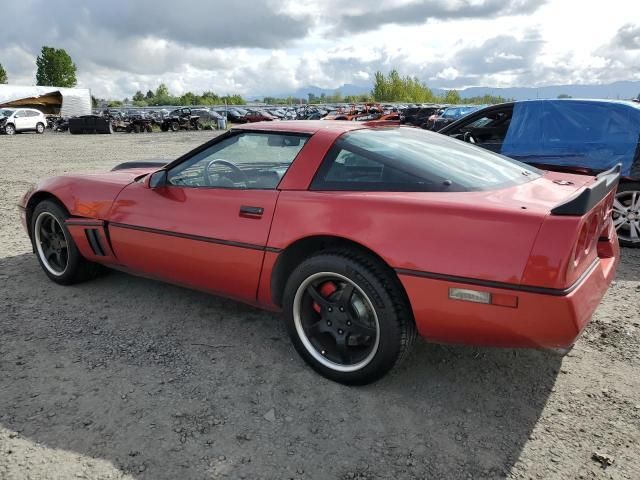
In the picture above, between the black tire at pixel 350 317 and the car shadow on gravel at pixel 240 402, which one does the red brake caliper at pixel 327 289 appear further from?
the car shadow on gravel at pixel 240 402

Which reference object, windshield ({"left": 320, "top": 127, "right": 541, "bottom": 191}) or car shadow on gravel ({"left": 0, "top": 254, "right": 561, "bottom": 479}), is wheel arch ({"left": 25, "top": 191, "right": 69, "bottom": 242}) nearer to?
car shadow on gravel ({"left": 0, "top": 254, "right": 561, "bottom": 479})

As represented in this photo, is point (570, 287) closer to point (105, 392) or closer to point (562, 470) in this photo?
point (562, 470)

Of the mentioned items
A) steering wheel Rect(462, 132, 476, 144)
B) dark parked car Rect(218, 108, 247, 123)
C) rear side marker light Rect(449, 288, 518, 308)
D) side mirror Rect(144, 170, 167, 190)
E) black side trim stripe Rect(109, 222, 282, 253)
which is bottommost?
dark parked car Rect(218, 108, 247, 123)

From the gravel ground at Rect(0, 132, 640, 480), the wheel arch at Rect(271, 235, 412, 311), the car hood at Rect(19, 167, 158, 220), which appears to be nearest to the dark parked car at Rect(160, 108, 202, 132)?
the car hood at Rect(19, 167, 158, 220)

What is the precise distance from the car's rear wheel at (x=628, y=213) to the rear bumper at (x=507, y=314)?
3.19m

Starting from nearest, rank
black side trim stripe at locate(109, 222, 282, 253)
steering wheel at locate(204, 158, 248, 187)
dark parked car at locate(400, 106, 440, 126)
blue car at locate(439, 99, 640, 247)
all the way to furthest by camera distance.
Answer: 1. black side trim stripe at locate(109, 222, 282, 253)
2. steering wheel at locate(204, 158, 248, 187)
3. blue car at locate(439, 99, 640, 247)
4. dark parked car at locate(400, 106, 440, 126)

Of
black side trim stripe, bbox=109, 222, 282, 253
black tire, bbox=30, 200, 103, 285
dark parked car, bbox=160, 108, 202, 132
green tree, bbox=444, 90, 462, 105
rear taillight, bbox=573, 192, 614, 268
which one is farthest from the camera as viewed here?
green tree, bbox=444, 90, 462, 105

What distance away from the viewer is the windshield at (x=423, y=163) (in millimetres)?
2459

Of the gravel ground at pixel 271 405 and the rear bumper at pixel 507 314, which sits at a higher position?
the rear bumper at pixel 507 314

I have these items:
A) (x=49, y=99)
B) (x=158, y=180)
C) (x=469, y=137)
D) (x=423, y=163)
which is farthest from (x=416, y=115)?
(x=49, y=99)

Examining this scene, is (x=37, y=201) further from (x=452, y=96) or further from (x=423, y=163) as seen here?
(x=452, y=96)

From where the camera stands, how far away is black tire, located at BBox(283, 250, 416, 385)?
2.35 metres

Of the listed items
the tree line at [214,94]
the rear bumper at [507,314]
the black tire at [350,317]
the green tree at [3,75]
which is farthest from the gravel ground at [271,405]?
the green tree at [3,75]

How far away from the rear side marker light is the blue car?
2993 millimetres
